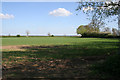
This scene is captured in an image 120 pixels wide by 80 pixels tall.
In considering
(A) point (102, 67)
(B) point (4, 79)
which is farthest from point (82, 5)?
(B) point (4, 79)

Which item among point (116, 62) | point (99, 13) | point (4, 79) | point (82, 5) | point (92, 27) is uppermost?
point (82, 5)

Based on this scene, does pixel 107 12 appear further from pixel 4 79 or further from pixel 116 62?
pixel 4 79

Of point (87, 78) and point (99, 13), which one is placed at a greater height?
point (99, 13)

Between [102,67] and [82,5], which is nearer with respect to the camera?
[102,67]

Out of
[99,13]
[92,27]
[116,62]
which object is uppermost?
[99,13]

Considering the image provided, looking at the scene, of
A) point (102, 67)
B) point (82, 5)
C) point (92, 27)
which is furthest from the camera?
point (92, 27)

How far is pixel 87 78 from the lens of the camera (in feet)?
18.9

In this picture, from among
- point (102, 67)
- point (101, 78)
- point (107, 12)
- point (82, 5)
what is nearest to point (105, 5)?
point (107, 12)

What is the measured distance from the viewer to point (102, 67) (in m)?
6.92

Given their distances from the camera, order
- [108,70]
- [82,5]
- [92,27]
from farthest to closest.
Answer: [92,27] → [82,5] → [108,70]

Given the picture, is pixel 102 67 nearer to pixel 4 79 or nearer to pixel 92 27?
pixel 4 79

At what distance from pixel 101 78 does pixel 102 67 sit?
128cm

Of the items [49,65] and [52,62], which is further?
[52,62]

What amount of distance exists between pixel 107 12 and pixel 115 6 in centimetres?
93
